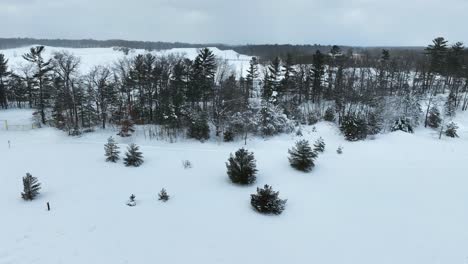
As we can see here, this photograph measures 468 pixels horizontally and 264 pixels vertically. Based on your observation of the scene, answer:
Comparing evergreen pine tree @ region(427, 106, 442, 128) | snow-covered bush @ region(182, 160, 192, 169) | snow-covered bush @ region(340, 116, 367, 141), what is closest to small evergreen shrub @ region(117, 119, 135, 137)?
snow-covered bush @ region(182, 160, 192, 169)

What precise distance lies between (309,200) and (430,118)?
2649 centimetres

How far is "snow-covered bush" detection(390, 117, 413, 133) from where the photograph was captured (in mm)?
31469

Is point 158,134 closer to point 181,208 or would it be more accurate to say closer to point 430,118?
point 181,208

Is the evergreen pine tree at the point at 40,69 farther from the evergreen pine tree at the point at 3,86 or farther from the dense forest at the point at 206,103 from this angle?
the evergreen pine tree at the point at 3,86

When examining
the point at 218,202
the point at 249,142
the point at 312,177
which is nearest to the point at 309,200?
the point at 312,177

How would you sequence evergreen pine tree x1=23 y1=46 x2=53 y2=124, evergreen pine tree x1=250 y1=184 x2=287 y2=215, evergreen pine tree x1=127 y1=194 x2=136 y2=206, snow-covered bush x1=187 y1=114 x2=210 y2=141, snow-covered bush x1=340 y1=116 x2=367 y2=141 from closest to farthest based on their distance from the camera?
1. evergreen pine tree x1=250 y1=184 x2=287 y2=215
2. evergreen pine tree x1=127 y1=194 x2=136 y2=206
3. snow-covered bush x1=340 y1=116 x2=367 y2=141
4. snow-covered bush x1=187 y1=114 x2=210 y2=141
5. evergreen pine tree x1=23 y1=46 x2=53 y2=124

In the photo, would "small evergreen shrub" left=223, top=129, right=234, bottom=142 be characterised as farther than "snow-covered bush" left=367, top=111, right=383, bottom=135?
No

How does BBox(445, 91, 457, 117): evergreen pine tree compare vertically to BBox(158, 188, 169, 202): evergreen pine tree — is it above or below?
above

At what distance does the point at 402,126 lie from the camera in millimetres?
31469

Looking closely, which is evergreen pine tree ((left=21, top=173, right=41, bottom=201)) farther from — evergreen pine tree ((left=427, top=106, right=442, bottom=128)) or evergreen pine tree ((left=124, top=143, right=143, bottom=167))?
evergreen pine tree ((left=427, top=106, right=442, bottom=128))

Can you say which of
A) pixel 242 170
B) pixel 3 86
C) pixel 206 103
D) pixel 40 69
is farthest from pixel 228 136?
pixel 3 86

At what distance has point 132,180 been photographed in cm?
1820

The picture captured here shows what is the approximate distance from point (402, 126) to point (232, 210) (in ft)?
81.9

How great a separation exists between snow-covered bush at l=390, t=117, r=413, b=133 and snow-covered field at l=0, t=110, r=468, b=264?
7444 mm
